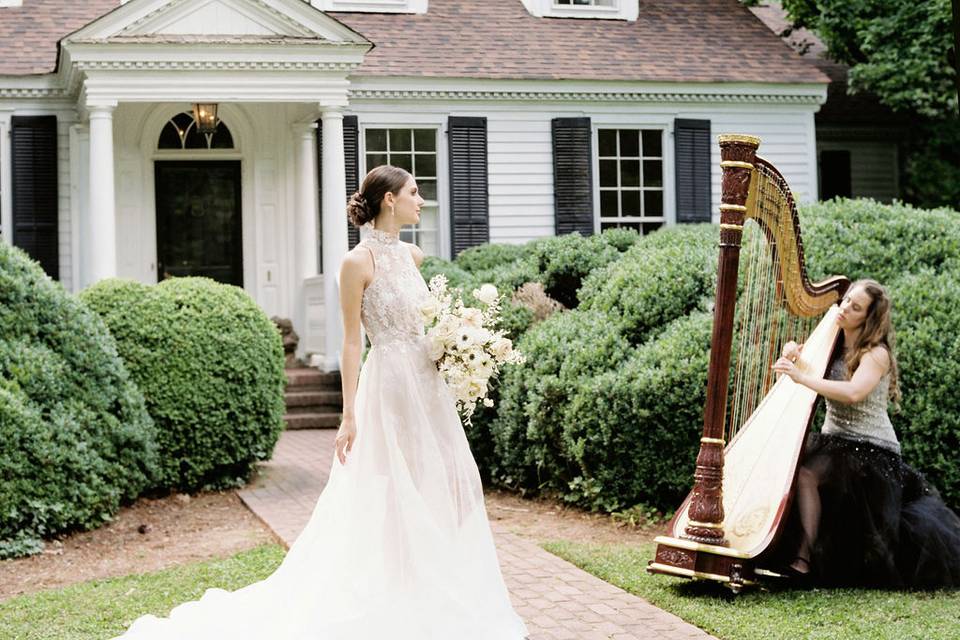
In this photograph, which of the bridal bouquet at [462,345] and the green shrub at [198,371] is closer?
the bridal bouquet at [462,345]

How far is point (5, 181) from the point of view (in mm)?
14984

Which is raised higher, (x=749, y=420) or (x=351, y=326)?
(x=351, y=326)

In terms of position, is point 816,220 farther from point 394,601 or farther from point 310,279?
point 310,279

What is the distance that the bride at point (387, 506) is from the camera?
5320mm

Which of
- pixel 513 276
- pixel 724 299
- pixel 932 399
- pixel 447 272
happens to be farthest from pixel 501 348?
pixel 447 272

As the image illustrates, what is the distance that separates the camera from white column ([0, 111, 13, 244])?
48.9 feet

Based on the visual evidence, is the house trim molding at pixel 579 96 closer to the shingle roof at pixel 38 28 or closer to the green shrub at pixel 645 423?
the shingle roof at pixel 38 28

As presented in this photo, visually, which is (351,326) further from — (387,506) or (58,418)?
(58,418)

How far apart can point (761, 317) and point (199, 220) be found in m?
9.96

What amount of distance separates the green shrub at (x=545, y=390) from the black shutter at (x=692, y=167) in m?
7.33

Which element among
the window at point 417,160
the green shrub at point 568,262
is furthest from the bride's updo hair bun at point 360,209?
the window at point 417,160

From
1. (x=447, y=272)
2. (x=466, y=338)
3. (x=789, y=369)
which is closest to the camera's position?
(x=466, y=338)

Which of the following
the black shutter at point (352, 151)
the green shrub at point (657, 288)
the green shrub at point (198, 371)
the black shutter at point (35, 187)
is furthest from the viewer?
the black shutter at point (352, 151)

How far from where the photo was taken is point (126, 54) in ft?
43.7
